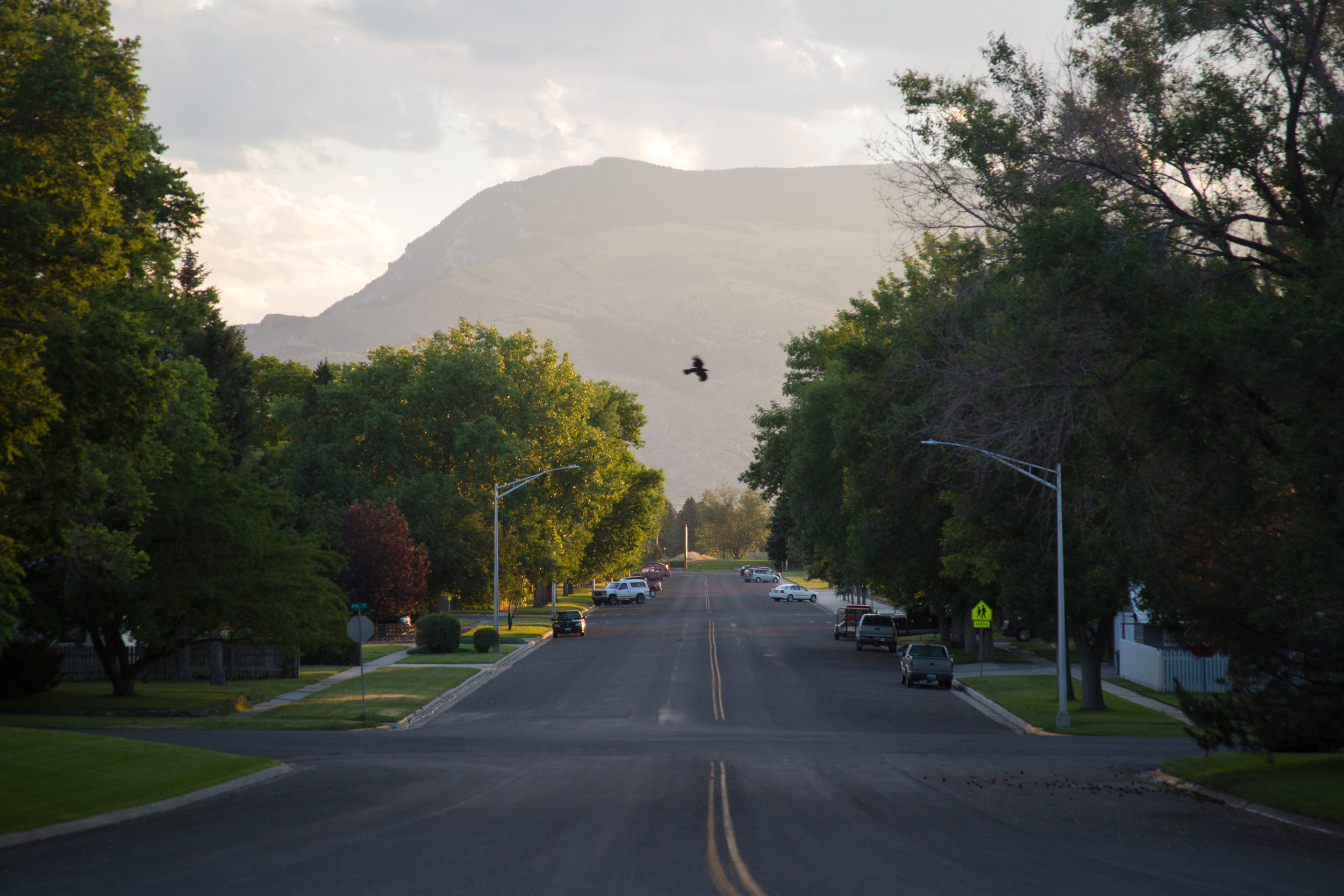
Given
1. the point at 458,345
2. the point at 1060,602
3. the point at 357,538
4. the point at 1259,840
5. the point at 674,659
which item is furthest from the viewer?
the point at 458,345

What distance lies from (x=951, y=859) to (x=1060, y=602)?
20804mm

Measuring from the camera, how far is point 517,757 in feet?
76.1

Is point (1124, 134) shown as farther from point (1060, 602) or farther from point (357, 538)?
point (357, 538)

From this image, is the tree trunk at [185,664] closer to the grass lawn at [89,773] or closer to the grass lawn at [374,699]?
the grass lawn at [374,699]

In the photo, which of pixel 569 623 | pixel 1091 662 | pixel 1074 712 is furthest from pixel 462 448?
Answer: pixel 1074 712

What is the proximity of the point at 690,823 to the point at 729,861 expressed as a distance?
259cm

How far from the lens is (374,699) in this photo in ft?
118

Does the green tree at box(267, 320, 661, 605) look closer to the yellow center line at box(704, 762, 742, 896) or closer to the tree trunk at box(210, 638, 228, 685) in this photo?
the tree trunk at box(210, 638, 228, 685)

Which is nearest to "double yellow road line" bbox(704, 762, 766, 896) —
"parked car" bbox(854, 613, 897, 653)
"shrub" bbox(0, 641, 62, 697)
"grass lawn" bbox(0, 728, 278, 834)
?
"grass lawn" bbox(0, 728, 278, 834)

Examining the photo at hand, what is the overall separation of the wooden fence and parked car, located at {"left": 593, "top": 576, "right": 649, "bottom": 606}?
54.2m

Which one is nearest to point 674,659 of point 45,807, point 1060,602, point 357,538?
point 357,538

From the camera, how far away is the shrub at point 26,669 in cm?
3381

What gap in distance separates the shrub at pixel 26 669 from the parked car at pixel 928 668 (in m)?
27.9

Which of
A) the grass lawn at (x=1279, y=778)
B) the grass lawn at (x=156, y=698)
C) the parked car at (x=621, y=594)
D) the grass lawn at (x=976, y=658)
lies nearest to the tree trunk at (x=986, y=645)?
the grass lawn at (x=976, y=658)
